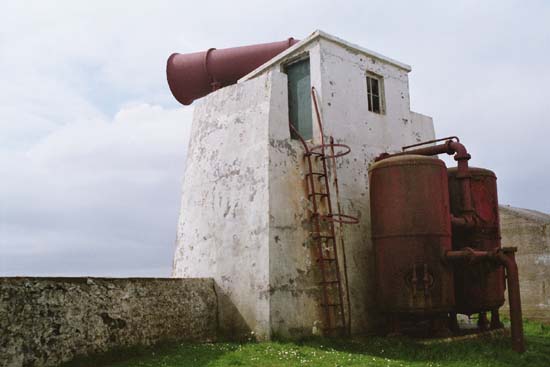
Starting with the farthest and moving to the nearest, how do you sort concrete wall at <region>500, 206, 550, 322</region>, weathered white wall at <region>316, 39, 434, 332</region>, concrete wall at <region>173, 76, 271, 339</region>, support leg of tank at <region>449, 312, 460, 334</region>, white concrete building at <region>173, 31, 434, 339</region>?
1. concrete wall at <region>500, 206, 550, 322</region>
2. weathered white wall at <region>316, 39, 434, 332</region>
3. support leg of tank at <region>449, 312, 460, 334</region>
4. concrete wall at <region>173, 76, 271, 339</region>
5. white concrete building at <region>173, 31, 434, 339</region>

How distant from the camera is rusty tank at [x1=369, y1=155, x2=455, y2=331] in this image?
974cm

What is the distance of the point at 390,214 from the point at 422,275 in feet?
4.19

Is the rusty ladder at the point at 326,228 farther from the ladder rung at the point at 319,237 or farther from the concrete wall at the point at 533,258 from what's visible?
the concrete wall at the point at 533,258

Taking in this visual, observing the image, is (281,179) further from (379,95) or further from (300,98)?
(379,95)

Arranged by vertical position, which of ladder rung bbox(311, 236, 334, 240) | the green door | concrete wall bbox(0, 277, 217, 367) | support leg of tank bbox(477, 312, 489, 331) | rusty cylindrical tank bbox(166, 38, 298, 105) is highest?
rusty cylindrical tank bbox(166, 38, 298, 105)

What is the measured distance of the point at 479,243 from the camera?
10.7 meters

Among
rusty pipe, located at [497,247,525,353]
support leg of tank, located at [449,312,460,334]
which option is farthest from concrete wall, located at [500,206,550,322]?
rusty pipe, located at [497,247,525,353]

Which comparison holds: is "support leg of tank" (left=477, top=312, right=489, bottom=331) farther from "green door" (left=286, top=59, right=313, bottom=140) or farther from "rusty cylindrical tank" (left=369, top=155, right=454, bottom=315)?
"green door" (left=286, top=59, right=313, bottom=140)

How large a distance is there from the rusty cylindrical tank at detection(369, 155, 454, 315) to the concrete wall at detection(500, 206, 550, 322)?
584 cm

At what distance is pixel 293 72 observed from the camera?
12570 millimetres

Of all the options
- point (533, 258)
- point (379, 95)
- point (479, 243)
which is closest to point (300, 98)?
point (379, 95)

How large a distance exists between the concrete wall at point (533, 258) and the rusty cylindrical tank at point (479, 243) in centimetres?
431

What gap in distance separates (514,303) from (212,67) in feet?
32.7

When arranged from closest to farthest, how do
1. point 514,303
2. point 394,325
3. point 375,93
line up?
point 514,303, point 394,325, point 375,93
